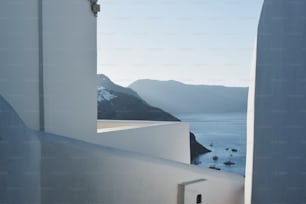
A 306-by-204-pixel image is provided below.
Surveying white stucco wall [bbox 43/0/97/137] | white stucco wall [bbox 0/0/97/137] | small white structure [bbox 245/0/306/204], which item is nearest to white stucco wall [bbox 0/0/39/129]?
white stucco wall [bbox 0/0/97/137]

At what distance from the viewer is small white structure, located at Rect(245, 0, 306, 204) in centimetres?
165

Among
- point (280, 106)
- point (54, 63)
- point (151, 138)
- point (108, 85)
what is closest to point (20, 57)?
point (54, 63)

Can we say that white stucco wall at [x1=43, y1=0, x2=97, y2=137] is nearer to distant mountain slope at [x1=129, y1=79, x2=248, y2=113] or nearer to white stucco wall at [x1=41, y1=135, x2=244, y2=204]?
distant mountain slope at [x1=129, y1=79, x2=248, y2=113]

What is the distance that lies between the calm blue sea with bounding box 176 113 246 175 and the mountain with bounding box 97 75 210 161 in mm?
520

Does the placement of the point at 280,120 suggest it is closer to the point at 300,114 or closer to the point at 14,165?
the point at 300,114

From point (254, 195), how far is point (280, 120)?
36cm

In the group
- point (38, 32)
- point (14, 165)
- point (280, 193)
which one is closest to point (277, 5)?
point (280, 193)

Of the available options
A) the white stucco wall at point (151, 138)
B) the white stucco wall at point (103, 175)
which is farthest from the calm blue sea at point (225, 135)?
the white stucco wall at point (151, 138)

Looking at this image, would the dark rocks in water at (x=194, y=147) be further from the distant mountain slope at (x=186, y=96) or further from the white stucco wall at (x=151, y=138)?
the distant mountain slope at (x=186, y=96)

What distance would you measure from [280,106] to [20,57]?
164 cm

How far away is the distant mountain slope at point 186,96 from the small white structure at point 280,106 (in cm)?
95

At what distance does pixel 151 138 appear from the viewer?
157 inches

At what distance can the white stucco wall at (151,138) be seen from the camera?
3.39 metres

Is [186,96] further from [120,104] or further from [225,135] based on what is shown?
[120,104]
